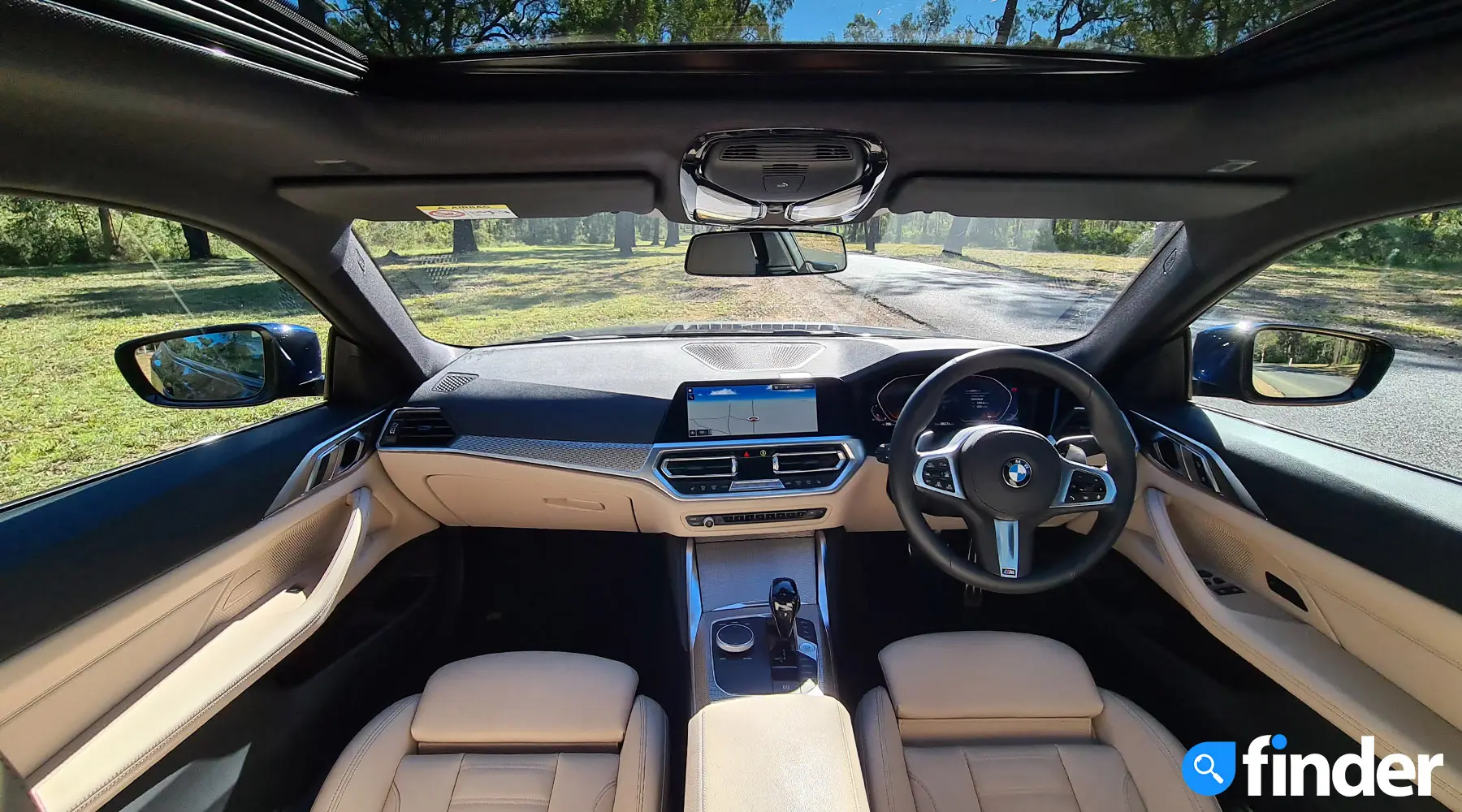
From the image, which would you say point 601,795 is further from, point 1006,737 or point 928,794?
point 1006,737

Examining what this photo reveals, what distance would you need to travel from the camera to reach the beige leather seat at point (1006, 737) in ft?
5.65

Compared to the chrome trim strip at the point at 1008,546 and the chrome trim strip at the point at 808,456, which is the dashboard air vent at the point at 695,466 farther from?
the chrome trim strip at the point at 1008,546

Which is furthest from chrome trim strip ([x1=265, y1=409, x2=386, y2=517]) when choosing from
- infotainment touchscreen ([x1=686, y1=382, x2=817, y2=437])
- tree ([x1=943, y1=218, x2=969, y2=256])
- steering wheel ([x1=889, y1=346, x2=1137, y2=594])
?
tree ([x1=943, y1=218, x2=969, y2=256])

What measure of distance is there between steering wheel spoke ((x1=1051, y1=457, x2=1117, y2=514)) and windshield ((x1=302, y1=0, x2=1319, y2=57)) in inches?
40.8

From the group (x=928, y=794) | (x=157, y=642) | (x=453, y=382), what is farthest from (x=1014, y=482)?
(x=157, y=642)

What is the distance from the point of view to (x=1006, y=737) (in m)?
1.96

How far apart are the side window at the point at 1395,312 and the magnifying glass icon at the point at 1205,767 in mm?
970

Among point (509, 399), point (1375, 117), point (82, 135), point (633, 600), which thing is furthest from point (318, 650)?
point (1375, 117)

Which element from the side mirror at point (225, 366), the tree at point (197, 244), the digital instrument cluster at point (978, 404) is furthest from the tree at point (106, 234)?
the digital instrument cluster at point (978, 404)

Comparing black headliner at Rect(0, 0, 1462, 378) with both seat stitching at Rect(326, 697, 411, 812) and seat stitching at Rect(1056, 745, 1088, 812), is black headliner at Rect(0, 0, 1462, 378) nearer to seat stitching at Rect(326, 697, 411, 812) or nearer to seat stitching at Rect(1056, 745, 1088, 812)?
seat stitching at Rect(326, 697, 411, 812)

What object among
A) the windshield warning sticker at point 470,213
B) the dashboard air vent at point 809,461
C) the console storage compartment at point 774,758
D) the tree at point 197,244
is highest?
the windshield warning sticker at point 470,213

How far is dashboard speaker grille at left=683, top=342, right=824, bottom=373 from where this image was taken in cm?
261

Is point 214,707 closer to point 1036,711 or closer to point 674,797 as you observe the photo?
point 674,797

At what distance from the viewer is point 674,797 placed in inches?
80.8
